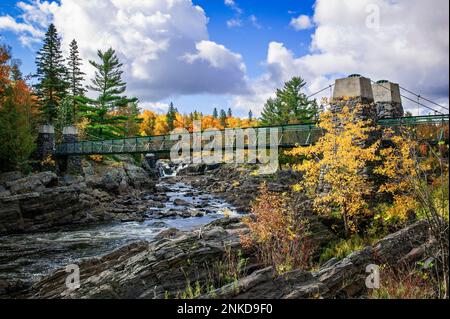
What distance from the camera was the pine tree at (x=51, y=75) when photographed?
116 ft

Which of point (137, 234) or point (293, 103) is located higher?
point (293, 103)

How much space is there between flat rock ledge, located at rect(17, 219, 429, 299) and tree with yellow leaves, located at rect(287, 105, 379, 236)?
375 cm

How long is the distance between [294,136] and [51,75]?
30078 millimetres

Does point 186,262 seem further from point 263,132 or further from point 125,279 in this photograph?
point 263,132

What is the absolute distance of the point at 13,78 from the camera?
29.3 metres

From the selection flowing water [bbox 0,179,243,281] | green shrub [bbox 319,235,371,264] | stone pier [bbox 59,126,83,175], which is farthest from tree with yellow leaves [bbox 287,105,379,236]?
stone pier [bbox 59,126,83,175]

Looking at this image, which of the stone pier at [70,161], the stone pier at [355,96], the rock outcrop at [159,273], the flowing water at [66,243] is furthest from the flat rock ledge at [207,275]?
the stone pier at [70,161]

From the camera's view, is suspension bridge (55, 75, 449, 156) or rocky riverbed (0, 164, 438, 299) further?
suspension bridge (55, 75, 449, 156)

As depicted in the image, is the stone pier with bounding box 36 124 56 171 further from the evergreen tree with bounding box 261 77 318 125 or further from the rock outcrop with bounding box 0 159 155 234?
the evergreen tree with bounding box 261 77 318 125

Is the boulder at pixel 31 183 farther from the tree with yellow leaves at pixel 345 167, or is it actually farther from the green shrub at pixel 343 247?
the green shrub at pixel 343 247

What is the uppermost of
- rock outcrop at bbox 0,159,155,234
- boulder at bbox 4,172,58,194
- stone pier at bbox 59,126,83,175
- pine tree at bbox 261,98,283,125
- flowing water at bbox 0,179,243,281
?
pine tree at bbox 261,98,283,125

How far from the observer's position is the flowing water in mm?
13273

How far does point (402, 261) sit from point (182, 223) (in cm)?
1536
